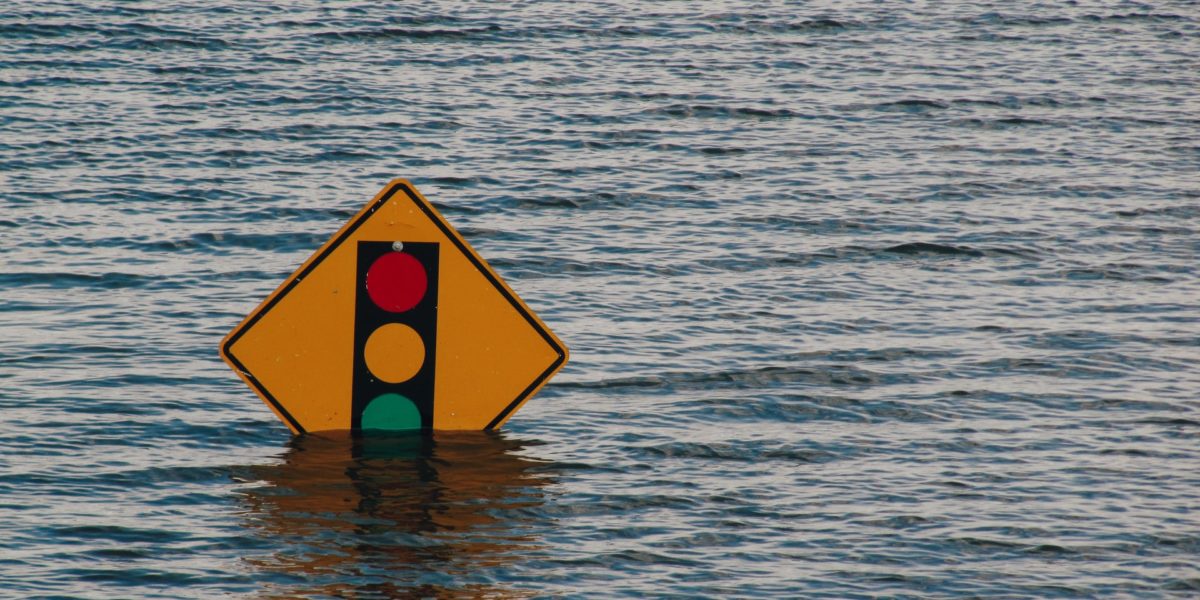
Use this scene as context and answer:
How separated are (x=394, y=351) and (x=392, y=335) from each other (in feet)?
0.28

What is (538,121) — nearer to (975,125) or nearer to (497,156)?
(497,156)

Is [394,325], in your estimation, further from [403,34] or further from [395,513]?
[403,34]

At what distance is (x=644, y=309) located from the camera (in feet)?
40.5

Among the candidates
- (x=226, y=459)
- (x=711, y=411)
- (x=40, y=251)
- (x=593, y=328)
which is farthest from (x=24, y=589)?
(x=40, y=251)

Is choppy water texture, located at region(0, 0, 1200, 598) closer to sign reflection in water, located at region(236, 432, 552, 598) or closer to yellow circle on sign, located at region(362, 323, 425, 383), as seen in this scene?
sign reflection in water, located at region(236, 432, 552, 598)

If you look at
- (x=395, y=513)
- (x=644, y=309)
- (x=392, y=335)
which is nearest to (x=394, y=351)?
(x=392, y=335)

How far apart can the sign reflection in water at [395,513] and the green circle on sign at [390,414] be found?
8cm

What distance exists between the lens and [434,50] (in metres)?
25.2

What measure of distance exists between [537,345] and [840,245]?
599 centimetres

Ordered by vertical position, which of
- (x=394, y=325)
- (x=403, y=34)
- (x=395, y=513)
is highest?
(x=403, y=34)

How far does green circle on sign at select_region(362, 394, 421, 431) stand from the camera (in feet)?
29.4

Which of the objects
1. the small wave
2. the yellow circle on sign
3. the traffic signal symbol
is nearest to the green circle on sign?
the traffic signal symbol

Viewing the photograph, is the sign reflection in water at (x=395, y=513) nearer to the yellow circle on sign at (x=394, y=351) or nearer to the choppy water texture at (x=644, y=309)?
the choppy water texture at (x=644, y=309)

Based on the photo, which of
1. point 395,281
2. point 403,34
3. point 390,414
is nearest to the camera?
point 395,281
